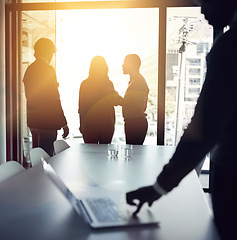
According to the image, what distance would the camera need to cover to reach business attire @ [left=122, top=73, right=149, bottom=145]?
173 inches

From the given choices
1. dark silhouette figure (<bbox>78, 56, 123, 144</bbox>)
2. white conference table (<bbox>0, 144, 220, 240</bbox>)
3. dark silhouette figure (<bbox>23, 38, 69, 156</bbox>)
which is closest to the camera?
white conference table (<bbox>0, 144, 220, 240</bbox>)

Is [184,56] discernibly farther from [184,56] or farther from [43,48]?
[43,48]

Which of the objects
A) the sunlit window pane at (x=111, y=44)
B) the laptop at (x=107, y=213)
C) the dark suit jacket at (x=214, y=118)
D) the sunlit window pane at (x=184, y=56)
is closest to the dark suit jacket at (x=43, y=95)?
the sunlit window pane at (x=111, y=44)

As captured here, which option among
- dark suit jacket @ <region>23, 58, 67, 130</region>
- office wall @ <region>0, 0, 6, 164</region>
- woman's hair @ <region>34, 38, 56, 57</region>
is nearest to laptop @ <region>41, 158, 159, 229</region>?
dark suit jacket @ <region>23, 58, 67, 130</region>

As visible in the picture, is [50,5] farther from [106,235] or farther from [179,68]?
[106,235]

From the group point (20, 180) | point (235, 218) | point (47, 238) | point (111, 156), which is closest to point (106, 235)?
point (47, 238)

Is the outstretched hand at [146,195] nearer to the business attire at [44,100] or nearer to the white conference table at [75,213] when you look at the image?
the white conference table at [75,213]

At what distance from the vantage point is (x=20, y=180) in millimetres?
2098

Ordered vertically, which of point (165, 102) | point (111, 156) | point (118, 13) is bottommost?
point (111, 156)

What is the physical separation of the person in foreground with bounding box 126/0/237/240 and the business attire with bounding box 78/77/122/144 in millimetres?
2959

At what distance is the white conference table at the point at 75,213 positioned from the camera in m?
1.30

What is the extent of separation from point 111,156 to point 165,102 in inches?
83.3

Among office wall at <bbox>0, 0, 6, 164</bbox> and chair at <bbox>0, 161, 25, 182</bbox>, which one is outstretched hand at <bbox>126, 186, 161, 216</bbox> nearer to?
chair at <bbox>0, 161, 25, 182</bbox>

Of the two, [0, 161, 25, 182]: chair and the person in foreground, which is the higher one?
the person in foreground
